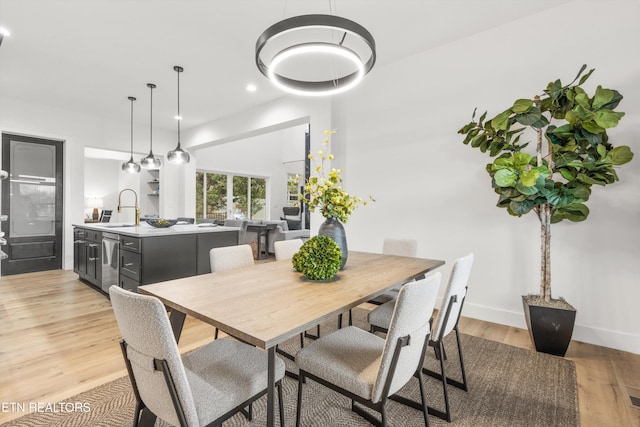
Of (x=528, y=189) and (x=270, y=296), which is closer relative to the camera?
(x=270, y=296)

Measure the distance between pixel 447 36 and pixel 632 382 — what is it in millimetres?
3247

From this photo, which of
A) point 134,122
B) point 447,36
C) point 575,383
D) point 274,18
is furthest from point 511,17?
point 134,122

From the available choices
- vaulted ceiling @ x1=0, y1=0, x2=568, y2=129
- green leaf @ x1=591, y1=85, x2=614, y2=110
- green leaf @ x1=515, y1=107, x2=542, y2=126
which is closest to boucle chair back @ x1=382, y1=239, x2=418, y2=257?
green leaf @ x1=515, y1=107, x2=542, y2=126

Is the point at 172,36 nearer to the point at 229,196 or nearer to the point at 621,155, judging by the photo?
the point at 621,155

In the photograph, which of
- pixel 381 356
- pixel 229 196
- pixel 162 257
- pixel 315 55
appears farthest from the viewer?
pixel 229 196

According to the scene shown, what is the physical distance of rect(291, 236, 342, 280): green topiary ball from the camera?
1.68 m

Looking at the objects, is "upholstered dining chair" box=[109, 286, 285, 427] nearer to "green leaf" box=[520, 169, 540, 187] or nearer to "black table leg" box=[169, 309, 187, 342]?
"black table leg" box=[169, 309, 187, 342]

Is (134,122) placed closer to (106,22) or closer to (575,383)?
(106,22)

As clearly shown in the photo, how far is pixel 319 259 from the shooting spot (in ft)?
5.59

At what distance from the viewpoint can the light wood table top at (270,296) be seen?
3.46 ft

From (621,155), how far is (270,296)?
250cm

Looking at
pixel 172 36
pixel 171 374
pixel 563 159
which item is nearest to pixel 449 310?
pixel 171 374

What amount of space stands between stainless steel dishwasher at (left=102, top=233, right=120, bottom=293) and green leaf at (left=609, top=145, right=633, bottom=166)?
4.62 meters

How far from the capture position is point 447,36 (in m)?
A: 3.15
